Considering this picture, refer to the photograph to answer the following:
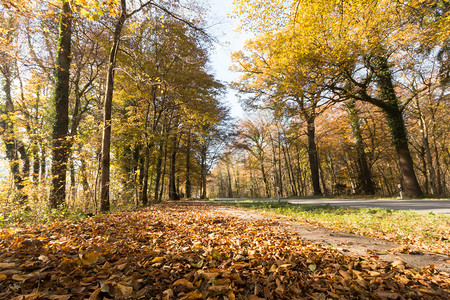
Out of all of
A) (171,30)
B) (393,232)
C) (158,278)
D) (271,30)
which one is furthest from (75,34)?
(393,232)

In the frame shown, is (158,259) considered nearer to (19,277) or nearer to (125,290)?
(125,290)

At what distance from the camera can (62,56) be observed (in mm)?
7195

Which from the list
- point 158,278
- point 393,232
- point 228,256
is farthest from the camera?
point 393,232

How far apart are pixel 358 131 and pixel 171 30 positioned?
15.6m

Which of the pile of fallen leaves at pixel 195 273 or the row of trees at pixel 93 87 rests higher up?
the row of trees at pixel 93 87

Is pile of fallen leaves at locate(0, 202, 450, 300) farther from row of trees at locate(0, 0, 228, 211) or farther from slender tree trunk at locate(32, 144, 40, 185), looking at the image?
row of trees at locate(0, 0, 228, 211)

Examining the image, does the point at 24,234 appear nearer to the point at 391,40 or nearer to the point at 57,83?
the point at 57,83

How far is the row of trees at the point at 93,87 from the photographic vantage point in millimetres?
6223

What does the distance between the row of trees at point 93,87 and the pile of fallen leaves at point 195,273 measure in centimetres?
440

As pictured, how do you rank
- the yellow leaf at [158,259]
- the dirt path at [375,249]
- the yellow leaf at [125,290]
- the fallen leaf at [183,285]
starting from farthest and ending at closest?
the dirt path at [375,249] → the yellow leaf at [158,259] → the fallen leaf at [183,285] → the yellow leaf at [125,290]

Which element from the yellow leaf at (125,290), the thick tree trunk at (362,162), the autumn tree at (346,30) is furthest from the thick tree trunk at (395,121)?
the yellow leaf at (125,290)

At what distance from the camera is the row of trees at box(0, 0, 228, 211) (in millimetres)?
Answer: 6223

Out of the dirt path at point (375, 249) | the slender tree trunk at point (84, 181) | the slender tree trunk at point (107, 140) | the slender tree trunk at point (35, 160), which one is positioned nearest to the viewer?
the dirt path at point (375, 249)

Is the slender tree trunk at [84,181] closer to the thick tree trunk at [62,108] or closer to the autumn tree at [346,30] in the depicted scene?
the thick tree trunk at [62,108]
